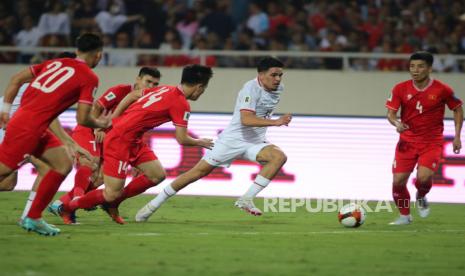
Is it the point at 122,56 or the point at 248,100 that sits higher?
the point at 248,100

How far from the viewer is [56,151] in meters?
9.55

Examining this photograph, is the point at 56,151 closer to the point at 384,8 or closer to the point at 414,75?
the point at 414,75

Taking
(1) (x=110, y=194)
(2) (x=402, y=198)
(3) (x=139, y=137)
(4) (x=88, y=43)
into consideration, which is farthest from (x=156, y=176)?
(2) (x=402, y=198)

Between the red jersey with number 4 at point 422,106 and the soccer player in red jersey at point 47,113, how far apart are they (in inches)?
177

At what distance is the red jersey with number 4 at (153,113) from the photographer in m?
11.0

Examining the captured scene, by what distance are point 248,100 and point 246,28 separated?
276 inches

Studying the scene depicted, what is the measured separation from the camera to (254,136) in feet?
40.6

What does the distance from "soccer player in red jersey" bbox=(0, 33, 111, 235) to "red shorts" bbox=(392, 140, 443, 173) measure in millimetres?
4365

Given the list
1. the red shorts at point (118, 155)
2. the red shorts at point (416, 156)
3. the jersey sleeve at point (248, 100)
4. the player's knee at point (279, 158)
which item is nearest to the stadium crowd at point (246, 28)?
the jersey sleeve at point (248, 100)

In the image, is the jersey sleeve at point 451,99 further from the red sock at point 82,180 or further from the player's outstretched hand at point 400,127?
the red sock at point 82,180

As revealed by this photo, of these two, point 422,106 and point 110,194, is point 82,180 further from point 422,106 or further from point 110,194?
point 422,106

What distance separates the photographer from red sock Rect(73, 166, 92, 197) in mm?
11641

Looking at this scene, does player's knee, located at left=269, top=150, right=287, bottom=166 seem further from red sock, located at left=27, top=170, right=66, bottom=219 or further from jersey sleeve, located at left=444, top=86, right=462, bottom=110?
red sock, located at left=27, top=170, right=66, bottom=219

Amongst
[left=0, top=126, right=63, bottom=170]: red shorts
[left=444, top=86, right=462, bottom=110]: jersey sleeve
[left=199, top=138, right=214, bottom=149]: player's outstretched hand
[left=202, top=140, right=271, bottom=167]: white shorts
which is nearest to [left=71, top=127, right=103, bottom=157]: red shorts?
[left=202, top=140, right=271, bottom=167]: white shorts
